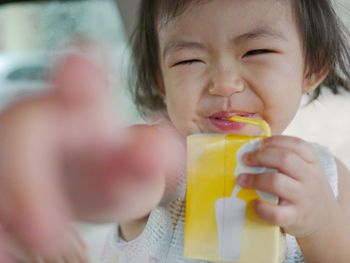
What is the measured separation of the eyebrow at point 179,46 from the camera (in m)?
0.71

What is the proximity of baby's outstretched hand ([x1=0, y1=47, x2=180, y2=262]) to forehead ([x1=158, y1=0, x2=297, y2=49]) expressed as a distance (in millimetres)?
483

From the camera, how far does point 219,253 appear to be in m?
0.54

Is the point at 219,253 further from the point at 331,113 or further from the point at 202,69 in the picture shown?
the point at 331,113

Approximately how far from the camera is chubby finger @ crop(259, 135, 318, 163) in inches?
21.6

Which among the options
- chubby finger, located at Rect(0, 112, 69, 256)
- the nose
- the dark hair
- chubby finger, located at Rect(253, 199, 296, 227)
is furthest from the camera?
the dark hair

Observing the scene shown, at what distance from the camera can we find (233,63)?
69cm

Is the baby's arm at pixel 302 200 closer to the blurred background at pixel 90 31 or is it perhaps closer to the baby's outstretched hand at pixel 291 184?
the baby's outstretched hand at pixel 291 184

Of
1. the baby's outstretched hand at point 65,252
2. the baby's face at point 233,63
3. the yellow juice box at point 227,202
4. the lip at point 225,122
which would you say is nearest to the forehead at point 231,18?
the baby's face at point 233,63

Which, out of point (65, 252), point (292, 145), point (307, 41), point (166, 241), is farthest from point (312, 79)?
point (65, 252)

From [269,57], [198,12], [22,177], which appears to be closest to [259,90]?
[269,57]

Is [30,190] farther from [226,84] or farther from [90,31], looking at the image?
[226,84]

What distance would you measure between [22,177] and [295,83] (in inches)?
24.8

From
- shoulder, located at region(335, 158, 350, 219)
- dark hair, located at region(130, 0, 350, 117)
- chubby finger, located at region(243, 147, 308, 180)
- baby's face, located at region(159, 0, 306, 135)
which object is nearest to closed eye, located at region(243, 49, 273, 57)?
baby's face, located at region(159, 0, 306, 135)

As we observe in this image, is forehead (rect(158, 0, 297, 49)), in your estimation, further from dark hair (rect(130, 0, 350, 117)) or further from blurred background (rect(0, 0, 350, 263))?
blurred background (rect(0, 0, 350, 263))
